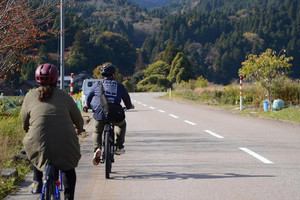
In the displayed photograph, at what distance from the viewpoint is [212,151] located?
30.1 ft

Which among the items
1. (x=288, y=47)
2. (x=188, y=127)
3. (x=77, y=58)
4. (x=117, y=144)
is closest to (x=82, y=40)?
(x=77, y=58)

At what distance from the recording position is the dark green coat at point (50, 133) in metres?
3.90

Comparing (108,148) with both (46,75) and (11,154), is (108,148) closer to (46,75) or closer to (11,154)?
(11,154)

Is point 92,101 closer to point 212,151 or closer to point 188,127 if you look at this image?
point 212,151

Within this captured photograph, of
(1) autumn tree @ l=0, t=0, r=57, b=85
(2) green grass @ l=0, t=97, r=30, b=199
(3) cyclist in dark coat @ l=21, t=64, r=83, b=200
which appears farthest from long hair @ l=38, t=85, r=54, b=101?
(1) autumn tree @ l=0, t=0, r=57, b=85

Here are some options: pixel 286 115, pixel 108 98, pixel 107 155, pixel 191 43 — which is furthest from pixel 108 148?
pixel 191 43

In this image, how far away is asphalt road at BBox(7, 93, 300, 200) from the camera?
223 inches

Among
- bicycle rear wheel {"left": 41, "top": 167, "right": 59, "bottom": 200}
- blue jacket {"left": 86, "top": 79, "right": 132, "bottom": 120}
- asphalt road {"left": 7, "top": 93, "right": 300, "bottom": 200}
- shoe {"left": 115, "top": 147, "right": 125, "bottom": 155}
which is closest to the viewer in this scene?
bicycle rear wheel {"left": 41, "top": 167, "right": 59, "bottom": 200}

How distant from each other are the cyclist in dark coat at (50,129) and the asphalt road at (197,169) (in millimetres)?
1610

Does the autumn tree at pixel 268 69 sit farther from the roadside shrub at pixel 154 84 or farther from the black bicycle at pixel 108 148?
the roadside shrub at pixel 154 84

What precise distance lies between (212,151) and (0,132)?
4.23m

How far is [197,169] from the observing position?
724 centimetres

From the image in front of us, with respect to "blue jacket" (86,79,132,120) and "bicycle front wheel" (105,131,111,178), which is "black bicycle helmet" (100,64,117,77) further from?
"bicycle front wheel" (105,131,111,178)

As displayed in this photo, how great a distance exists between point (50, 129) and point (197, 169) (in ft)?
12.4
